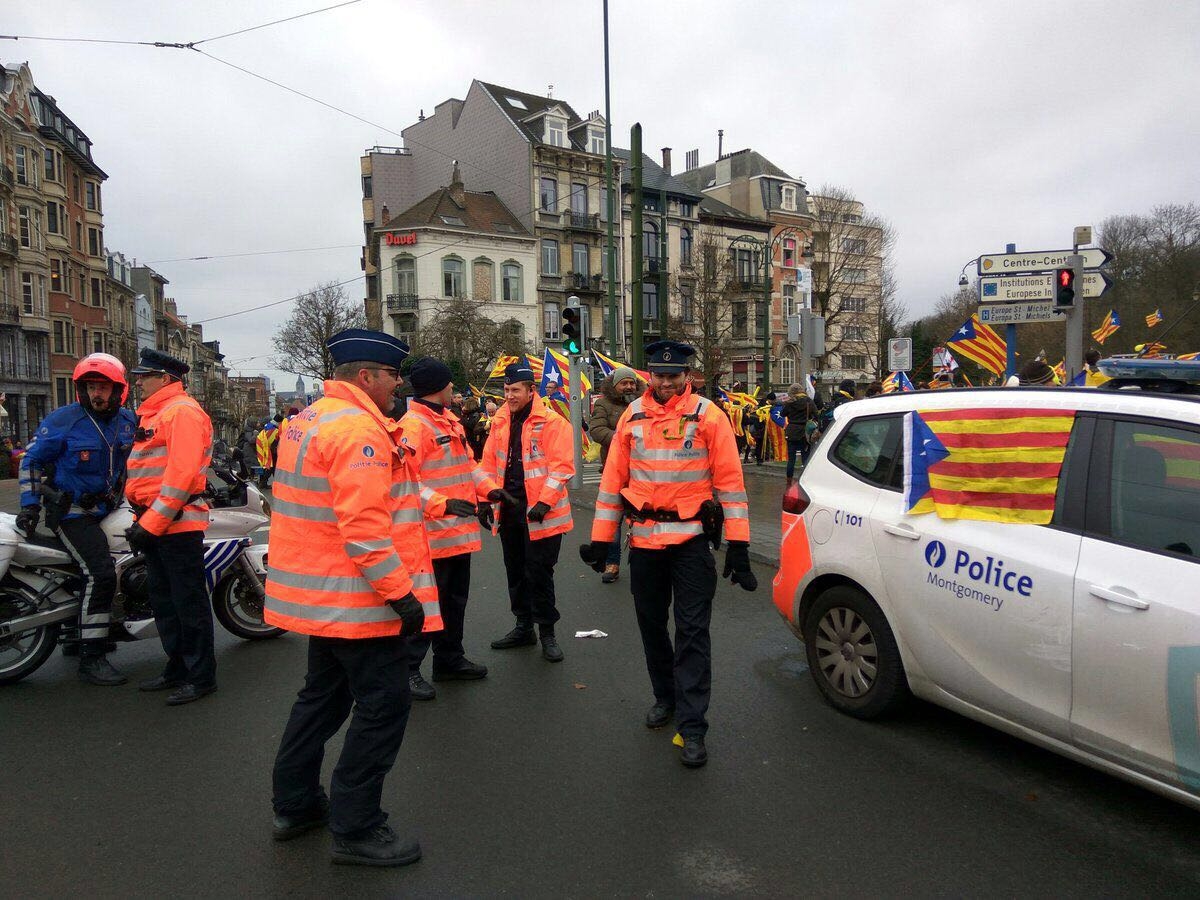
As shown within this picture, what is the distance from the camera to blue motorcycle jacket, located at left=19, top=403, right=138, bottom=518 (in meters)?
5.16

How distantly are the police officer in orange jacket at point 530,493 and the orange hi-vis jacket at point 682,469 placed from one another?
4.36 feet

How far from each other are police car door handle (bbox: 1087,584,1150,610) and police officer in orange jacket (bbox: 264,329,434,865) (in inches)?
98.5

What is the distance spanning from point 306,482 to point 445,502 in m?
1.83

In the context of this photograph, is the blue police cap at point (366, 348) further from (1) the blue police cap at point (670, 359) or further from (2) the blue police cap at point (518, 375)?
(2) the blue police cap at point (518, 375)

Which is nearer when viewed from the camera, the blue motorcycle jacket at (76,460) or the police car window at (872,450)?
the police car window at (872,450)

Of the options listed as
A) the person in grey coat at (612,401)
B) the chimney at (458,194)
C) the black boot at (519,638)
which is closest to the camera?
the black boot at (519,638)

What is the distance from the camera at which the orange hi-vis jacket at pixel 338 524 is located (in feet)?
9.59

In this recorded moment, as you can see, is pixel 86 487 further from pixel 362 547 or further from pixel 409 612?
pixel 409 612

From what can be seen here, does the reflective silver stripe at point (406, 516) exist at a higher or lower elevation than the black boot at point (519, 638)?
higher

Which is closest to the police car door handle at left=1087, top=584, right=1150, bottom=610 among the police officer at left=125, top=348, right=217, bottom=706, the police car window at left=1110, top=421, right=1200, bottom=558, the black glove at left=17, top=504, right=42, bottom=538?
the police car window at left=1110, top=421, right=1200, bottom=558

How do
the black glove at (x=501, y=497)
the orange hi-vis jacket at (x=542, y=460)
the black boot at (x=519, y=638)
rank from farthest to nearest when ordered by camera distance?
the black boot at (x=519, y=638) < the orange hi-vis jacket at (x=542, y=460) < the black glove at (x=501, y=497)

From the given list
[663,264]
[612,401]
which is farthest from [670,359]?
[663,264]

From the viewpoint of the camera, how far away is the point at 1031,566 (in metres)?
3.45

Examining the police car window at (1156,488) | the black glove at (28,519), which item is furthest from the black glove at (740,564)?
the black glove at (28,519)
